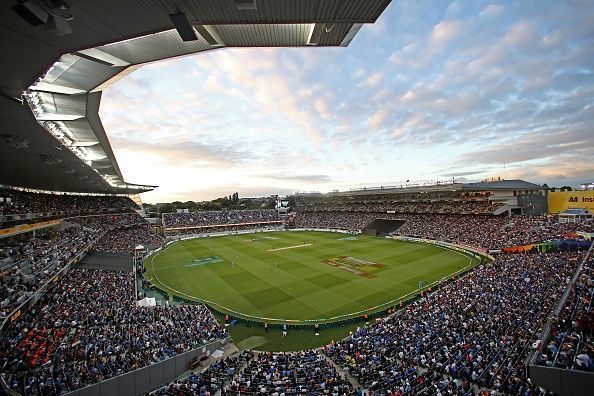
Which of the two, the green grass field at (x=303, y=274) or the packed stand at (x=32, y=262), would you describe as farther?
the green grass field at (x=303, y=274)

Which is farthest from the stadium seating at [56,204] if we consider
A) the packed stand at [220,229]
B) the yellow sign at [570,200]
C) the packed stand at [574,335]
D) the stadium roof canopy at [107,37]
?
the yellow sign at [570,200]

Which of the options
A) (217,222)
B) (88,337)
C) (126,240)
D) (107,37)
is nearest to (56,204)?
(126,240)

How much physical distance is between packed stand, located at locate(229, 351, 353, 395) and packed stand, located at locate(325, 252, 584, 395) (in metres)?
1.27

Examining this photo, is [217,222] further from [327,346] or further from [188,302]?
[327,346]

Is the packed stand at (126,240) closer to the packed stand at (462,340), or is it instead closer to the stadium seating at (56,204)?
the stadium seating at (56,204)

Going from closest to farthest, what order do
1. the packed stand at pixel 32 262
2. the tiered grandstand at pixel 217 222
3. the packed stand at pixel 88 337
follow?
the packed stand at pixel 88 337
the packed stand at pixel 32 262
the tiered grandstand at pixel 217 222

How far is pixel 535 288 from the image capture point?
704 inches

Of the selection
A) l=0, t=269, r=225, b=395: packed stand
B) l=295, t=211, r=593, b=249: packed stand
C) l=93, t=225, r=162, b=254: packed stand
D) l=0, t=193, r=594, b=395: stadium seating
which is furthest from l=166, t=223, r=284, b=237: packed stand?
l=0, t=269, r=225, b=395: packed stand

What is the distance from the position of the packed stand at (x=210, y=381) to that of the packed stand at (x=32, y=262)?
8976 millimetres

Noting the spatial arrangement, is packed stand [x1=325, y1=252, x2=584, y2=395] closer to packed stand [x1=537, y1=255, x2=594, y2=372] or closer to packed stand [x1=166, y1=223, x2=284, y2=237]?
packed stand [x1=537, y1=255, x2=594, y2=372]

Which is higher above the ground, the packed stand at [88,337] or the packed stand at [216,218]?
the packed stand at [216,218]

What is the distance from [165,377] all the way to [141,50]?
1437 centimetres

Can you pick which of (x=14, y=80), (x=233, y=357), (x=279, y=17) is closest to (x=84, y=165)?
(x=14, y=80)

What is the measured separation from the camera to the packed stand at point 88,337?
12.5 m
